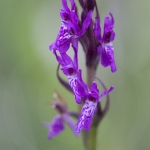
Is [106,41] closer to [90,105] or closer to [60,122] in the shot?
[90,105]

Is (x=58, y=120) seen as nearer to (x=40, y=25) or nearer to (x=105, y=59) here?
(x=105, y=59)

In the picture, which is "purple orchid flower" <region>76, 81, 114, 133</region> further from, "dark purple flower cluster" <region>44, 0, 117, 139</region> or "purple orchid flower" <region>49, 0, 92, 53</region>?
"purple orchid flower" <region>49, 0, 92, 53</region>

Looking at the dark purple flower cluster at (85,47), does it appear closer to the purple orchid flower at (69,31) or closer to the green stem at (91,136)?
the purple orchid flower at (69,31)

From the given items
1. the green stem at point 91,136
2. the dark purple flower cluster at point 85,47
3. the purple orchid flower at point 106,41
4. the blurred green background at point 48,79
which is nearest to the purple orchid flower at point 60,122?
the green stem at point 91,136

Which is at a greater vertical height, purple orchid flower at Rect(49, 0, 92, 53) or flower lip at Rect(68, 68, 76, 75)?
purple orchid flower at Rect(49, 0, 92, 53)

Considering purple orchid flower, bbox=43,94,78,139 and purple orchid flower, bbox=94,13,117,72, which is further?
purple orchid flower, bbox=43,94,78,139

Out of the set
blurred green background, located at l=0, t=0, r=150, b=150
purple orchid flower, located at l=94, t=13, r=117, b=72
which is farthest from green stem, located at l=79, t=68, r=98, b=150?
blurred green background, located at l=0, t=0, r=150, b=150
